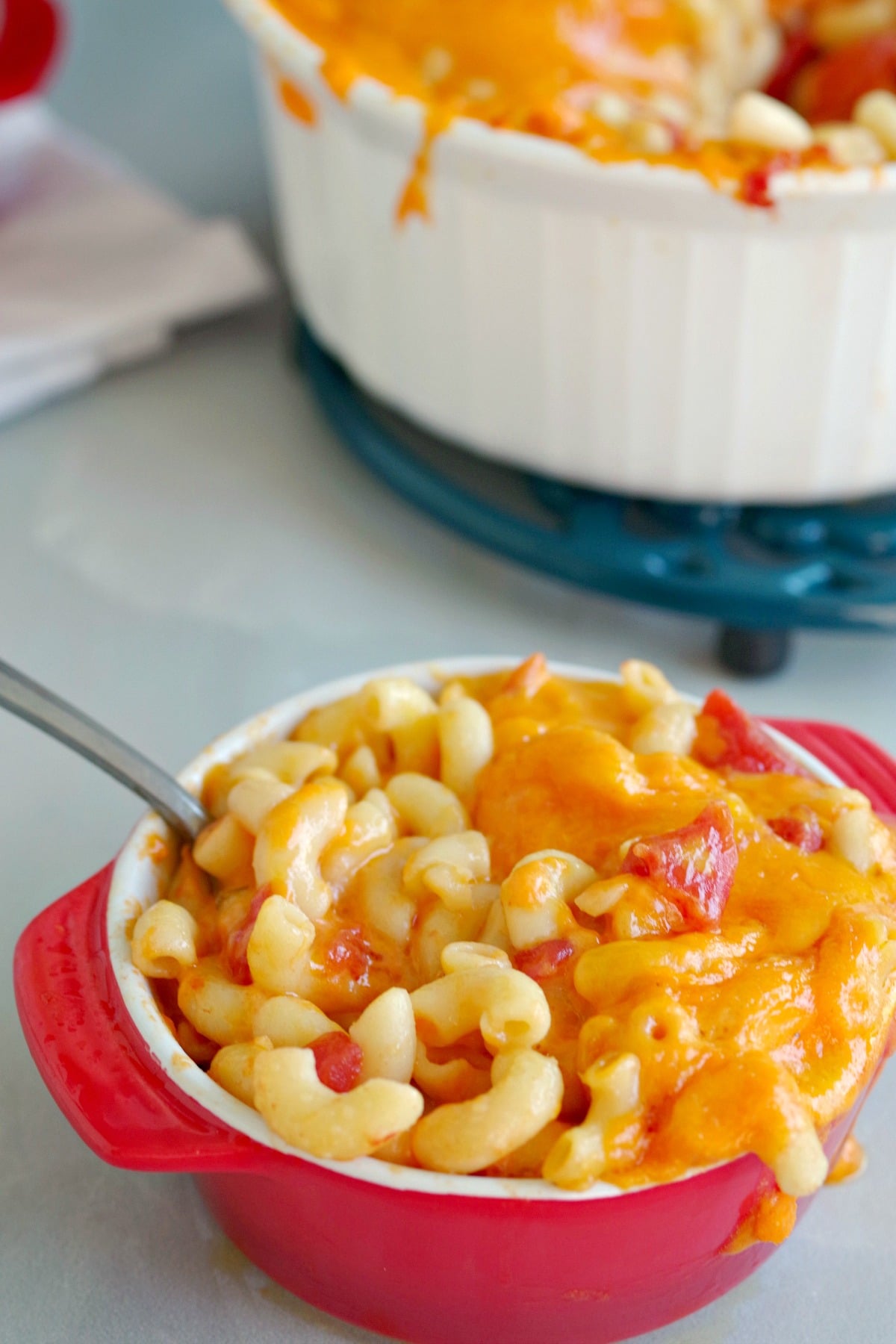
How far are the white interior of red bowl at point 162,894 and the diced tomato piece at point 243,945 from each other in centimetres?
4

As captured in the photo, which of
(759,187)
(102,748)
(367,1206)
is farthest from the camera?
(759,187)

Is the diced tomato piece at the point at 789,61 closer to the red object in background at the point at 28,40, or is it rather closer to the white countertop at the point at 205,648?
the white countertop at the point at 205,648

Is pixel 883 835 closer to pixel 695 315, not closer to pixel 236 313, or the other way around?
pixel 695 315

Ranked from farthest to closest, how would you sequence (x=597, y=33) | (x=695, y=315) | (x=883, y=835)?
(x=597, y=33), (x=695, y=315), (x=883, y=835)

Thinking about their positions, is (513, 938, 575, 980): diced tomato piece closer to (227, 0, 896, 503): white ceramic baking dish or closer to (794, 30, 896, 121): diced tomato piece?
(227, 0, 896, 503): white ceramic baking dish

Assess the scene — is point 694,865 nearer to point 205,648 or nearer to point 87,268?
point 205,648

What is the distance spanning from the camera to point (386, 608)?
1.06 meters

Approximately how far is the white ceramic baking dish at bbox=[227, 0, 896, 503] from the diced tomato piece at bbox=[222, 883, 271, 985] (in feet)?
1.44

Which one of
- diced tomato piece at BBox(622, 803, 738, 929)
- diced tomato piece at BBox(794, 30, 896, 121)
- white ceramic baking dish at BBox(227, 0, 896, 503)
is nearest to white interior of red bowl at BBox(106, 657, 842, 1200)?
diced tomato piece at BBox(622, 803, 738, 929)

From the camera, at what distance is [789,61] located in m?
1.10

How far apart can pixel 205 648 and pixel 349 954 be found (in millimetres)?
450

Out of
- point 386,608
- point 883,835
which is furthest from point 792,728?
point 386,608

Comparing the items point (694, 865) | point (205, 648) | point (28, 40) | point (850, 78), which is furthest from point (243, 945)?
point (28, 40)

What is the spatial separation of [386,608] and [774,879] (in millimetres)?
505
